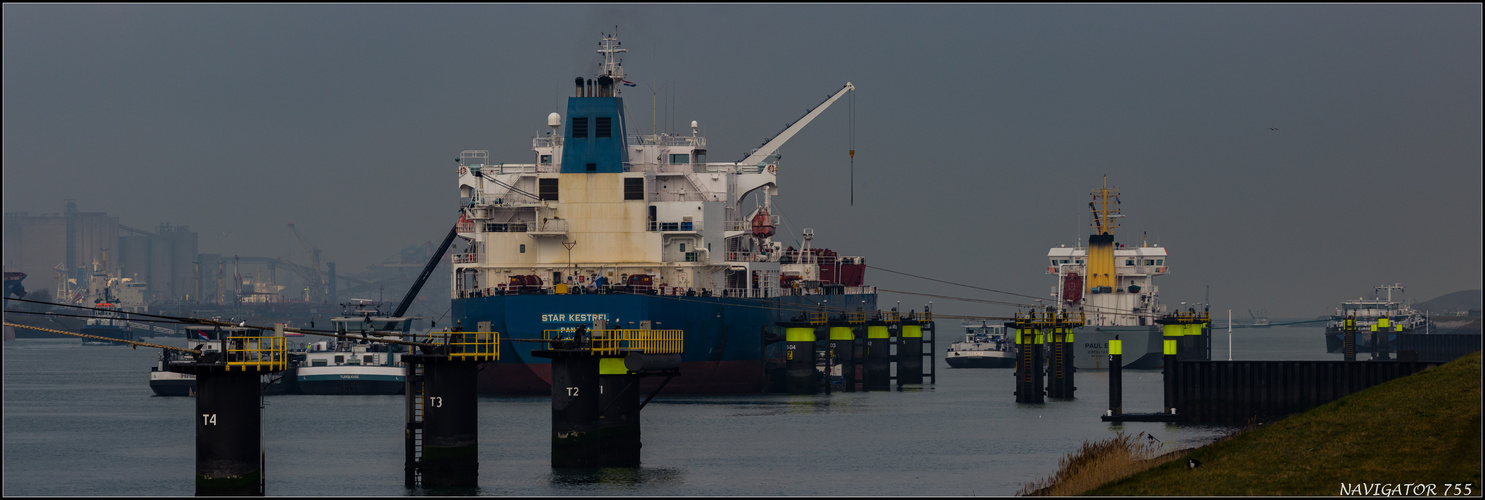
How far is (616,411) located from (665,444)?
976 centimetres

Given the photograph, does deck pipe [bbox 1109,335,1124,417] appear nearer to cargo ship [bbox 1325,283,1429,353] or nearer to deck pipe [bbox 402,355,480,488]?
deck pipe [bbox 402,355,480,488]

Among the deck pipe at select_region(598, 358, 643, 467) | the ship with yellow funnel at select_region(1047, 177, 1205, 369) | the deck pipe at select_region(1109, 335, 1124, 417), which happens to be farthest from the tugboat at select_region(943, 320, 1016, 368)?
the deck pipe at select_region(598, 358, 643, 467)

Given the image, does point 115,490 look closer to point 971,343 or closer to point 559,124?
point 559,124

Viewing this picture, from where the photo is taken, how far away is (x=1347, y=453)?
3116 centimetres

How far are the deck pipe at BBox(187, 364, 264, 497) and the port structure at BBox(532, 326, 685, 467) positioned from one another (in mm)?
9759

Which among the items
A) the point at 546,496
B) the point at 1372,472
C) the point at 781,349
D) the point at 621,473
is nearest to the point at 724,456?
the point at 621,473

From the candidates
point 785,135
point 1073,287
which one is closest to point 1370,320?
point 1073,287

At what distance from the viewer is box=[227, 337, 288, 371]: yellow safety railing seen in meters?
34.9

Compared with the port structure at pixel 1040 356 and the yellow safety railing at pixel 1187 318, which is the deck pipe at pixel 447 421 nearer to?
the port structure at pixel 1040 356

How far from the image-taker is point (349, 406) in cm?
7812

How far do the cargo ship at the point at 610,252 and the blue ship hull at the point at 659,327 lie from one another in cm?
6

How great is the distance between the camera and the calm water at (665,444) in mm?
44812

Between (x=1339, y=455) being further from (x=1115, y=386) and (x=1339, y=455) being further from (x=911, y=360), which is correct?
(x=911, y=360)

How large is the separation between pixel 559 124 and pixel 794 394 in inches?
680
